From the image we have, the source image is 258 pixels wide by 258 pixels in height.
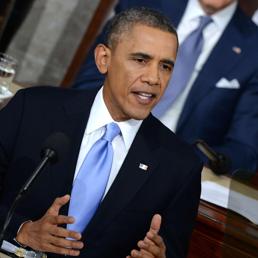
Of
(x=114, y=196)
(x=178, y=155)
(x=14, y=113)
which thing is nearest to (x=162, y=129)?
(x=178, y=155)

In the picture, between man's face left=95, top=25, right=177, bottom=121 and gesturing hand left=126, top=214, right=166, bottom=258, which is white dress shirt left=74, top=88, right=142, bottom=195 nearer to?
man's face left=95, top=25, right=177, bottom=121

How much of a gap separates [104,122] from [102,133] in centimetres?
3

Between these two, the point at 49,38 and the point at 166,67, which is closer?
the point at 166,67

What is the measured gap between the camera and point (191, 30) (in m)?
3.25

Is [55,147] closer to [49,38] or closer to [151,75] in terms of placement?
[151,75]

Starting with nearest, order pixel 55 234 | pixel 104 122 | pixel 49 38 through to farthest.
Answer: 1. pixel 55 234
2. pixel 104 122
3. pixel 49 38

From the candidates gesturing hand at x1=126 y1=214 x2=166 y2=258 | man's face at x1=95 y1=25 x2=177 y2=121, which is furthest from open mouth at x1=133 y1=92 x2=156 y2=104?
gesturing hand at x1=126 y1=214 x2=166 y2=258

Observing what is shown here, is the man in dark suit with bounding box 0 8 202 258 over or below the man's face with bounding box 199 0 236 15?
below

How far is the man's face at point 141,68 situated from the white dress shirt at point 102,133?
0.16 feet

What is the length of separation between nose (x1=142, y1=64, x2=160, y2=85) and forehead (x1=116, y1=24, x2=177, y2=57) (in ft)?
0.14

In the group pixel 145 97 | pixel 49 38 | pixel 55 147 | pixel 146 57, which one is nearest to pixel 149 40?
pixel 146 57

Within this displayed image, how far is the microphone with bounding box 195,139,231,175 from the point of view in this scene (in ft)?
8.20

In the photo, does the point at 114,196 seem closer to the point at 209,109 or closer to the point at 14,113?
the point at 14,113

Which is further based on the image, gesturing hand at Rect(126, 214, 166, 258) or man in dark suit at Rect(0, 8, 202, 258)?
man in dark suit at Rect(0, 8, 202, 258)
